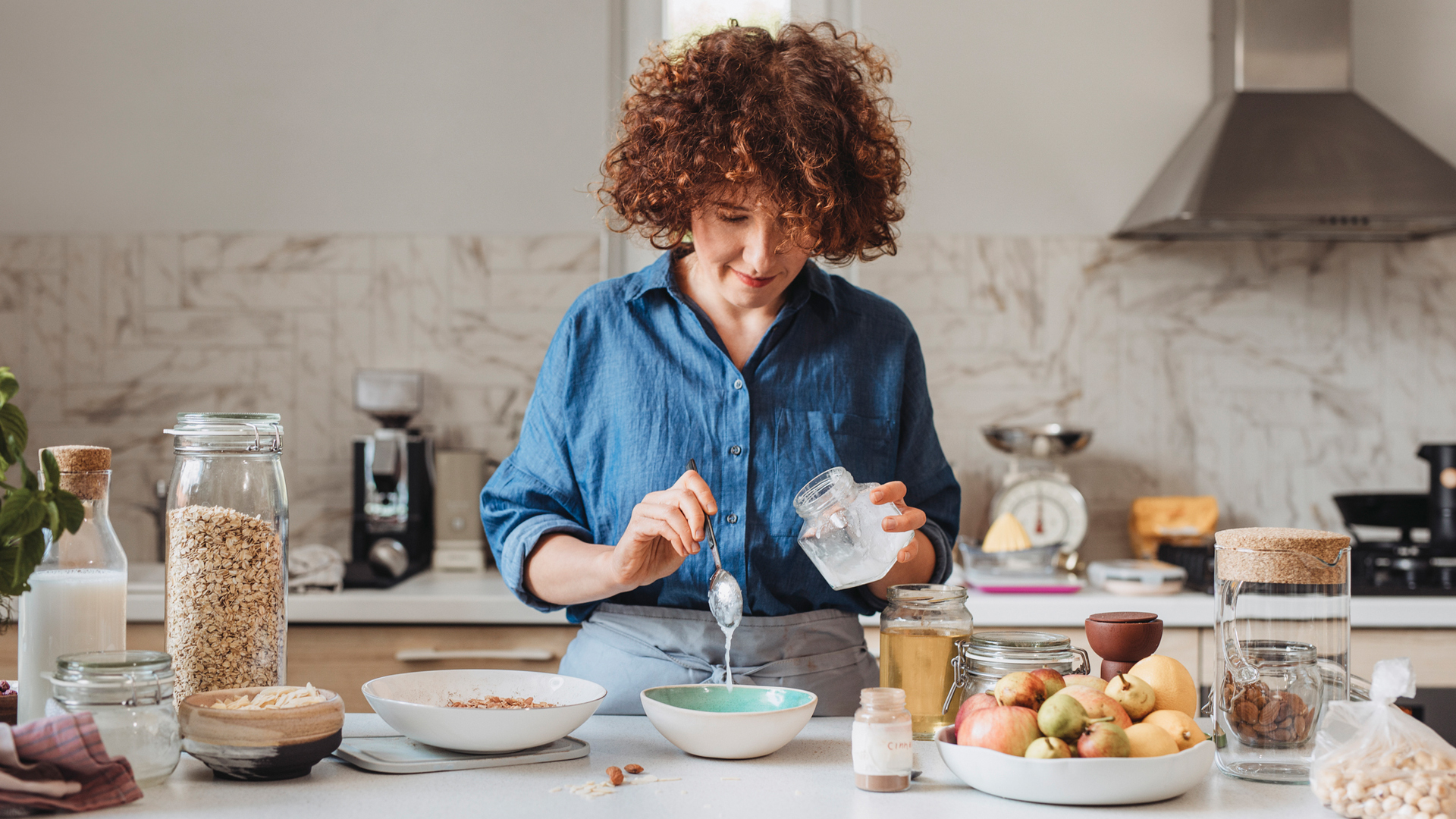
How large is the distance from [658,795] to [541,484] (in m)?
0.62

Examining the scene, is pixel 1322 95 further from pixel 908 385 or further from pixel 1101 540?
pixel 908 385

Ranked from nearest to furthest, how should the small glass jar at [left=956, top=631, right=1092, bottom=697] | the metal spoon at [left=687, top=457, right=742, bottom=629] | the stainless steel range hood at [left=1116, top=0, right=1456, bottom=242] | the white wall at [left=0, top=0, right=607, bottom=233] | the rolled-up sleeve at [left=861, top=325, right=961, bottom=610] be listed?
1. the small glass jar at [left=956, top=631, right=1092, bottom=697]
2. the metal spoon at [left=687, top=457, right=742, bottom=629]
3. the rolled-up sleeve at [left=861, top=325, right=961, bottom=610]
4. the stainless steel range hood at [left=1116, top=0, right=1456, bottom=242]
5. the white wall at [left=0, top=0, right=607, bottom=233]

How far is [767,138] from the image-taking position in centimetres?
143

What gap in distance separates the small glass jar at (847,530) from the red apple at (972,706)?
206mm

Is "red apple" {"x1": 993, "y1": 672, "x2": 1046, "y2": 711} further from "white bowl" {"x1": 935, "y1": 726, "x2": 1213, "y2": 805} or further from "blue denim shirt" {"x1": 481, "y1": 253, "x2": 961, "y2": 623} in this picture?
"blue denim shirt" {"x1": 481, "y1": 253, "x2": 961, "y2": 623}

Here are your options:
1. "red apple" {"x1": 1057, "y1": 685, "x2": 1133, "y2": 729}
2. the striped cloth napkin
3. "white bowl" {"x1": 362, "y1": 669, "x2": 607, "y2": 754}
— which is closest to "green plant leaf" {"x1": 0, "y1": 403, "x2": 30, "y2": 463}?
the striped cloth napkin

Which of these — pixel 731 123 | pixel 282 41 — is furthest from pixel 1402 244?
pixel 282 41

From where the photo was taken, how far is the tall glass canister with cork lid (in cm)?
107

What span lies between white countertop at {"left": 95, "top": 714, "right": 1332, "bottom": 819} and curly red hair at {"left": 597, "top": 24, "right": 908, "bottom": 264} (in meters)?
0.65

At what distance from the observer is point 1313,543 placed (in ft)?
3.48

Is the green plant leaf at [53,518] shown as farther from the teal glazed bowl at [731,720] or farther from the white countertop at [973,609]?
the white countertop at [973,609]

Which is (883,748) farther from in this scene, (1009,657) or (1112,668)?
(1112,668)

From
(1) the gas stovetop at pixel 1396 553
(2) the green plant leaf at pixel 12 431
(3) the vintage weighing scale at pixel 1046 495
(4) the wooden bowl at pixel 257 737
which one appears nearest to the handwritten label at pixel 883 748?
(4) the wooden bowl at pixel 257 737

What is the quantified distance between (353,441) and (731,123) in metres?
1.78
